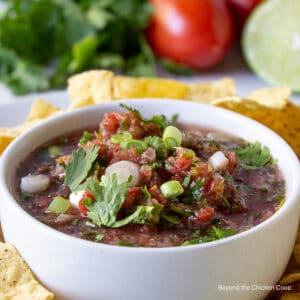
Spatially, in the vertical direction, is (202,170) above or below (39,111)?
above

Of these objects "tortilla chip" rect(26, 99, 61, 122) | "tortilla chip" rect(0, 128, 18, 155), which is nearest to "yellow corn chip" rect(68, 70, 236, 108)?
"tortilla chip" rect(26, 99, 61, 122)

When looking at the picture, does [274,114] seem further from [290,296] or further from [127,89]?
[290,296]

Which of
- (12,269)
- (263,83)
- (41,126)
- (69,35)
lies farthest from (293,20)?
(12,269)

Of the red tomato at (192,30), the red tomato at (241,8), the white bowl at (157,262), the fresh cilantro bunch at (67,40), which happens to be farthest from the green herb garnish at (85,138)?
the red tomato at (241,8)

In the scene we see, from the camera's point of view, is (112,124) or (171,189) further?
(112,124)

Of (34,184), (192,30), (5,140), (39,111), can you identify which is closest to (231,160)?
(34,184)

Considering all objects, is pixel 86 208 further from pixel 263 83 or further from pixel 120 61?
pixel 263 83

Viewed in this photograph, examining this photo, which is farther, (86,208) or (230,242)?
(86,208)

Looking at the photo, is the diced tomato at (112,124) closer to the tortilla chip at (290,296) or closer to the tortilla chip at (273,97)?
the tortilla chip at (273,97)
